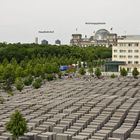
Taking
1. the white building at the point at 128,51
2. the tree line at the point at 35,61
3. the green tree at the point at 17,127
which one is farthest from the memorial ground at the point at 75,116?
the white building at the point at 128,51

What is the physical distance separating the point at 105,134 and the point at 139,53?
74.6 m

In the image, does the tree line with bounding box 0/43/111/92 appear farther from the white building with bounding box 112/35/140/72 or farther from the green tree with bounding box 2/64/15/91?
the white building with bounding box 112/35/140/72

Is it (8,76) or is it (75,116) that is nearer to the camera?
(75,116)

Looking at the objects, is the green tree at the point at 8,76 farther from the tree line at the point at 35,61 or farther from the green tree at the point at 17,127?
the green tree at the point at 17,127

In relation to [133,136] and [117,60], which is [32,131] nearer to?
[133,136]

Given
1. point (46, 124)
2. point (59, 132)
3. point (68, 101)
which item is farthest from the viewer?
point (68, 101)

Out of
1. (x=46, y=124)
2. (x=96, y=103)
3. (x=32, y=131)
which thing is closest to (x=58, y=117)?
(x=46, y=124)

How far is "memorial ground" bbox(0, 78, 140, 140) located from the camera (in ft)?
86.5

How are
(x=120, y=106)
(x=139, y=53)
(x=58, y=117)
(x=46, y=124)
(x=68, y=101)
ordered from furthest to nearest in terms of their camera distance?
(x=139, y=53) → (x=68, y=101) → (x=120, y=106) → (x=58, y=117) → (x=46, y=124)

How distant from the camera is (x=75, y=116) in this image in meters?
32.0

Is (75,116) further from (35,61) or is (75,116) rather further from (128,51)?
(128,51)

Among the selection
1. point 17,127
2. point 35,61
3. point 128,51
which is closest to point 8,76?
point 35,61

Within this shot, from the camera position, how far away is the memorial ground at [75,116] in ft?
86.5

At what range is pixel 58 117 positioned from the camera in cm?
3203
